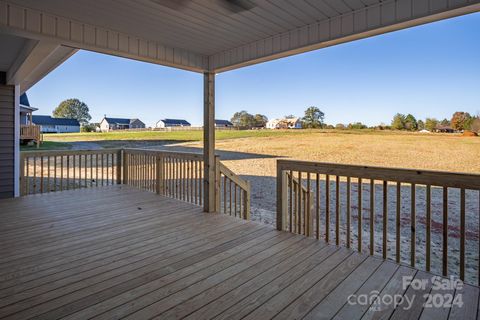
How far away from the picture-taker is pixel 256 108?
2078 cm

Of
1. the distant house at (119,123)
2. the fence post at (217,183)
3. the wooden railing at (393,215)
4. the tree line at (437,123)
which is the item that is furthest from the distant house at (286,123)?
the distant house at (119,123)

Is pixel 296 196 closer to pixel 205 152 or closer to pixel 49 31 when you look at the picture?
pixel 205 152

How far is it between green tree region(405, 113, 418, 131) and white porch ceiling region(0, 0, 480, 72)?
17.1 feet

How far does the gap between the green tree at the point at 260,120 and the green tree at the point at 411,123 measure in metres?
13.2

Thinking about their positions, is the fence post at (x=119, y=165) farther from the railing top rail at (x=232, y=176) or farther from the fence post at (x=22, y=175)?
the railing top rail at (x=232, y=176)

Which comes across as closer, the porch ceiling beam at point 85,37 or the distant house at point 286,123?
the porch ceiling beam at point 85,37

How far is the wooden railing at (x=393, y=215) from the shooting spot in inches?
93.4

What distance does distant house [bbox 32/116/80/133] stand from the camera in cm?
3512

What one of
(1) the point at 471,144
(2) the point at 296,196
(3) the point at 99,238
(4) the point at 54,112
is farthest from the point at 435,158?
(4) the point at 54,112

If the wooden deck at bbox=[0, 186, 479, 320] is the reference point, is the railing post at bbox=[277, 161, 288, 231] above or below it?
above

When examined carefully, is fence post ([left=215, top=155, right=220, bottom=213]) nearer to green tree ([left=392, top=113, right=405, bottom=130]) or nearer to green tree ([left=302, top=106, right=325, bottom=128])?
green tree ([left=392, top=113, right=405, bottom=130])

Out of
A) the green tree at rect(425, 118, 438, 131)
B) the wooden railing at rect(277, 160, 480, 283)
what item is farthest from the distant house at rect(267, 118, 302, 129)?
the green tree at rect(425, 118, 438, 131)

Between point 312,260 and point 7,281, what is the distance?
2643mm

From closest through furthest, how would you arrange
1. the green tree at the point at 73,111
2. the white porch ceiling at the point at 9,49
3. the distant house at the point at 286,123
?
the white porch ceiling at the point at 9,49 < the distant house at the point at 286,123 < the green tree at the point at 73,111
